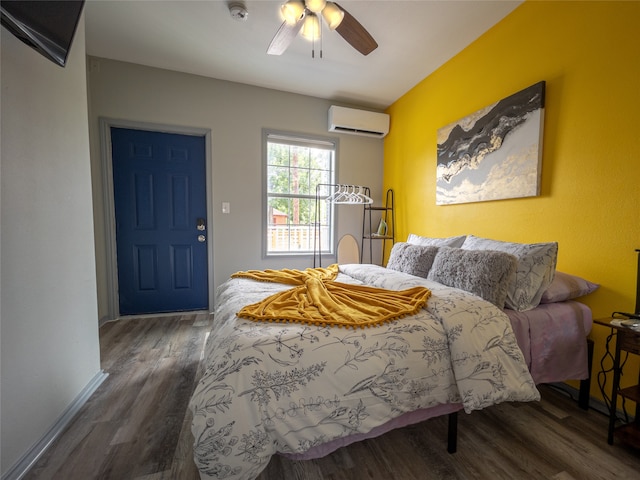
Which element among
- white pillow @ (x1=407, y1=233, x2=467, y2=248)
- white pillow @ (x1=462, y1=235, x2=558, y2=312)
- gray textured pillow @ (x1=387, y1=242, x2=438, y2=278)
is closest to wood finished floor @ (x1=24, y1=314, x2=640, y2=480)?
white pillow @ (x1=462, y1=235, x2=558, y2=312)

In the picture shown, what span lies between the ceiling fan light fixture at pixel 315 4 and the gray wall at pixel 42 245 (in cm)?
140

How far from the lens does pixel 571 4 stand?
168 cm

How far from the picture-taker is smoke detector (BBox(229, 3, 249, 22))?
1.95m

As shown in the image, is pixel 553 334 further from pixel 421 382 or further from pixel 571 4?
pixel 571 4

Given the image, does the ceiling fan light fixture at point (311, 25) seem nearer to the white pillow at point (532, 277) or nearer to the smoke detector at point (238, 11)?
the smoke detector at point (238, 11)

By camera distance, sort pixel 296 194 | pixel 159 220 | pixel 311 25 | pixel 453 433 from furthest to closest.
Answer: pixel 296 194 → pixel 159 220 → pixel 311 25 → pixel 453 433

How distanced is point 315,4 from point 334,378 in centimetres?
195

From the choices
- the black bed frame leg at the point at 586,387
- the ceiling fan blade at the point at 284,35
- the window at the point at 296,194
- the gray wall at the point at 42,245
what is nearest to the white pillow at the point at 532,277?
the black bed frame leg at the point at 586,387

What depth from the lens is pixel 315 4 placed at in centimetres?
150

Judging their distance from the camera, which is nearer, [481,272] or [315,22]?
[481,272]

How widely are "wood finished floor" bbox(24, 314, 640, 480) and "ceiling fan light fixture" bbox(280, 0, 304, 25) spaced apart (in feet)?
7.86

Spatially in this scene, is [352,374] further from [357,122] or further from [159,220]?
[357,122]

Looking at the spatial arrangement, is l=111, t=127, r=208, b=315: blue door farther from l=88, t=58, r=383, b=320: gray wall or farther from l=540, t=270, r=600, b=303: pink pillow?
l=540, t=270, r=600, b=303: pink pillow

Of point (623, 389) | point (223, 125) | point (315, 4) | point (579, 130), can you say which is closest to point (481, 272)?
point (623, 389)
